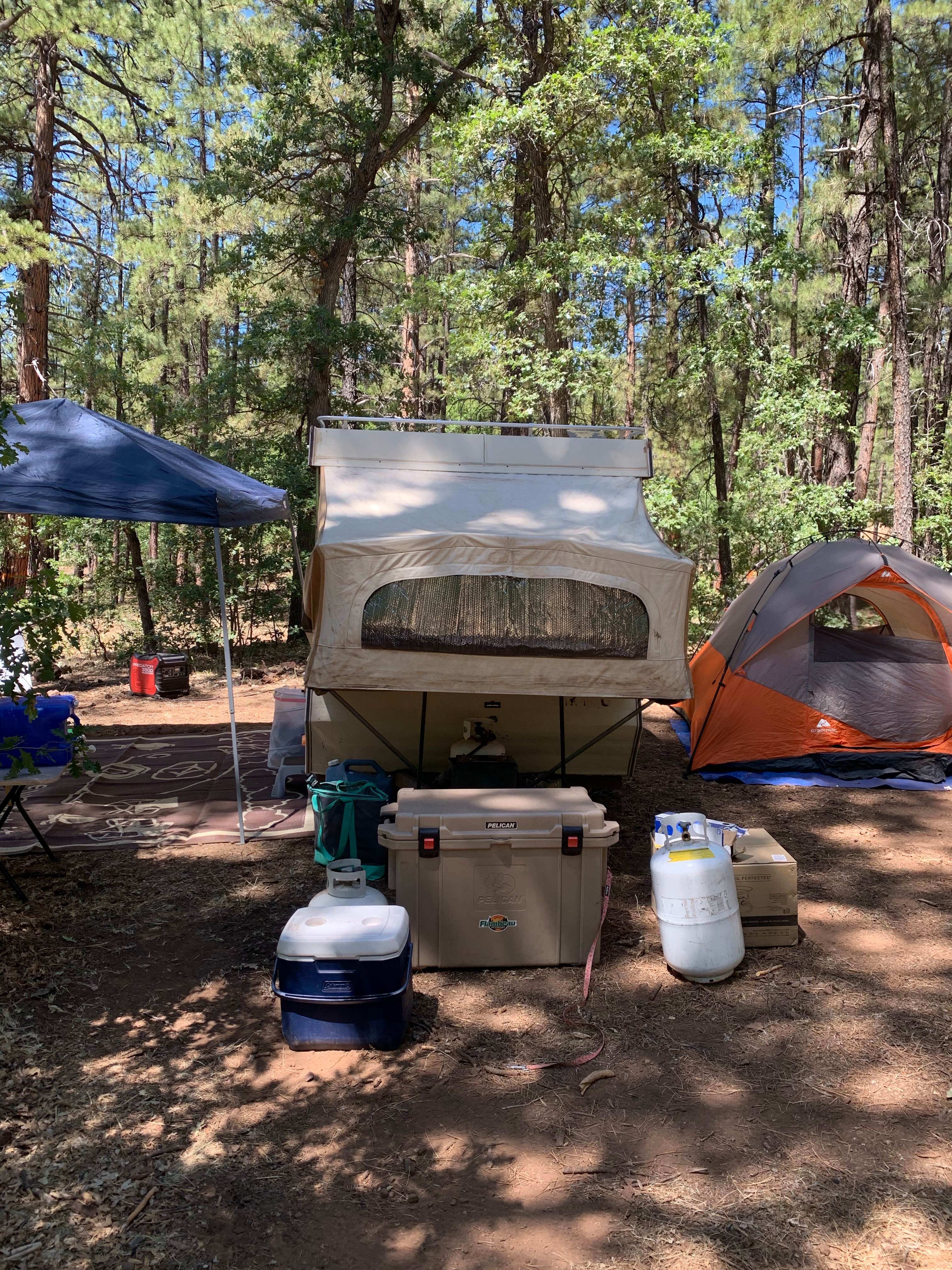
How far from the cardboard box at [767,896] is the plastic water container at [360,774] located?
68.6 inches

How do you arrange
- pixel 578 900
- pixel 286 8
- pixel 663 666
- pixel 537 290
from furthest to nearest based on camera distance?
pixel 286 8 < pixel 537 290 < pixel 663 666 < pixel 578 900

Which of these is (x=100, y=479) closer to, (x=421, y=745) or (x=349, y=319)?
(x=421, y=745)

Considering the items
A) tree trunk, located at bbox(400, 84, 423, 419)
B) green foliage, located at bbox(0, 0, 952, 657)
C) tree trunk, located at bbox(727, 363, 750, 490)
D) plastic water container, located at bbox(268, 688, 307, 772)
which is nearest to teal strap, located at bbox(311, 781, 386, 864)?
plastic water container, located at bbox(268, 688, 307, 772)

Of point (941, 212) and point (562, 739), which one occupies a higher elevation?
point (941, 212)

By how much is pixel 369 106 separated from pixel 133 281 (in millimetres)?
6499

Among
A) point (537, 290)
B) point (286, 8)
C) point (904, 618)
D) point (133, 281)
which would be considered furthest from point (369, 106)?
point (904, 618)

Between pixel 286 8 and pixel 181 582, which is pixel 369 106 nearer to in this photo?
pixel 286 8

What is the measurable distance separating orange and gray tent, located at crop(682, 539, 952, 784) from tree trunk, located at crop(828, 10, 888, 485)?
4464 mm

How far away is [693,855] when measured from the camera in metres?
3.79

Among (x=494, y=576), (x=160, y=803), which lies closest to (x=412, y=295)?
(x=160, y=803)

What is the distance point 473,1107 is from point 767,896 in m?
1.74

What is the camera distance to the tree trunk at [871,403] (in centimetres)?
1134

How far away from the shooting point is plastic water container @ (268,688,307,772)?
698cm

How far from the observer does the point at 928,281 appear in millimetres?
14289
